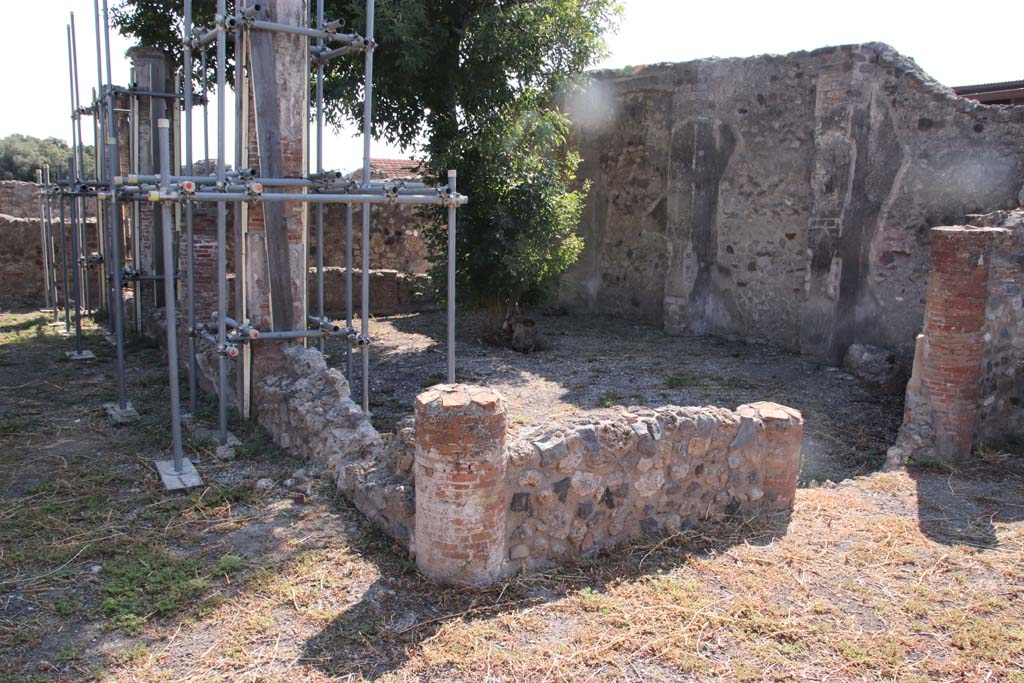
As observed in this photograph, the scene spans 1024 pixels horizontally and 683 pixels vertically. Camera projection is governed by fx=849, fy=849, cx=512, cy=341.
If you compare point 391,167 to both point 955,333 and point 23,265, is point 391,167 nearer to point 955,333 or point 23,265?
point 23,265

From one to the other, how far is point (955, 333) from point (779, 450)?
2775 millimetres

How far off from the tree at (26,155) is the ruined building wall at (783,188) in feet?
84.6

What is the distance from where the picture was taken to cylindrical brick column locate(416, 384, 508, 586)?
4629mm

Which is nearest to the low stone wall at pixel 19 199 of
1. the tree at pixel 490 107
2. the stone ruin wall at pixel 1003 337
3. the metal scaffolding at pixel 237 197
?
the tree at pixel 490 107

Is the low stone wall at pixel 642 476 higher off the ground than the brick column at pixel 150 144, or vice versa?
the brick column at pixel 150 144

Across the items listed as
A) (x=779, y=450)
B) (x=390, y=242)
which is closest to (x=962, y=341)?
(x=779, y=450)

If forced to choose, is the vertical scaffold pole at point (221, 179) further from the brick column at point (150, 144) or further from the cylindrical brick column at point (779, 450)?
the brick column at point (150, 144)

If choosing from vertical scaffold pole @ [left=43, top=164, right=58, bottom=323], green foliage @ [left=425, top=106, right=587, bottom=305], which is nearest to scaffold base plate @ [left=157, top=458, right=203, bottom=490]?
green foliage @ [left=425, top=106, right=587, bottom=305]

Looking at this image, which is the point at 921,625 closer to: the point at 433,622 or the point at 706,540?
the point at 706,540

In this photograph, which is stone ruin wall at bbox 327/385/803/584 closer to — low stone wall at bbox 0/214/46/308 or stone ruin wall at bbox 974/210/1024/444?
stone ruin wall at bbox 974/210/1024/444

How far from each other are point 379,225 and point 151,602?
13.2 meters

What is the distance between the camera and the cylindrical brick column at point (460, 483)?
4.63 m

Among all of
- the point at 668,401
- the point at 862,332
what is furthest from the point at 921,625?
the point at 862,332

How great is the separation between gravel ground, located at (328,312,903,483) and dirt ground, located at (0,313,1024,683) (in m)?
1.46
